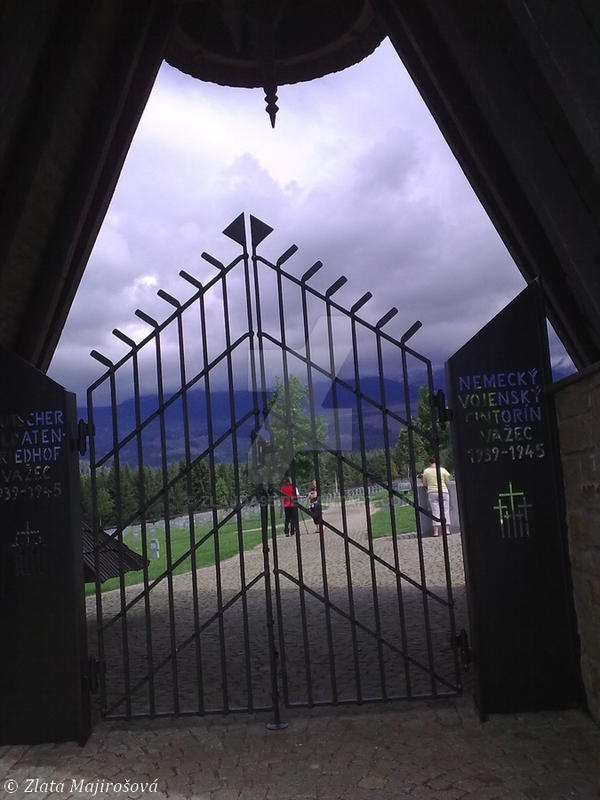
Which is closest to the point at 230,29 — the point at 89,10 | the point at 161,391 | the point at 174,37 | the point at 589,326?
the point at 174,37

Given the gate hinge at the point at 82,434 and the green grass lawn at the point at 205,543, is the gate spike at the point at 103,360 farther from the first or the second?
the green grass lawn at the point at 205,543

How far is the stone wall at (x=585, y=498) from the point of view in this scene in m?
3.64

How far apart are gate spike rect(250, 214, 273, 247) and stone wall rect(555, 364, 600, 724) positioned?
2221 millimetres

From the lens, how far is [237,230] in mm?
4516

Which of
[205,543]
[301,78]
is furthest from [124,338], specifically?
[205,543]

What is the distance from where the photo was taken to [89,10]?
416cm

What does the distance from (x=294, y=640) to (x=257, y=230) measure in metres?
3.98

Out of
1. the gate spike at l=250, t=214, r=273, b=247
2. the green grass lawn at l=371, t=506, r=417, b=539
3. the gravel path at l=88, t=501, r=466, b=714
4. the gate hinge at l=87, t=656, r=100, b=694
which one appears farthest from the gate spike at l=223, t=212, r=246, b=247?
the green grass lawn at l=371, t=506, r=417, b=539

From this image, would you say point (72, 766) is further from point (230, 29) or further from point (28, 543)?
point (230, 29)

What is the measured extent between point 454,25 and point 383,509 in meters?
20.5

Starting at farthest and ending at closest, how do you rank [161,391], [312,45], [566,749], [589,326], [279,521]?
[279,521], [312,45], [161,391], [589,326], [566,749]

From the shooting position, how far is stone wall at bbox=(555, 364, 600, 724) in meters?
3.64

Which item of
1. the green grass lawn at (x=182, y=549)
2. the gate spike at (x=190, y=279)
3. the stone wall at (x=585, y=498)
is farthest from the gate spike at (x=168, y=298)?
the green grass lawn at (x=182, y=549)

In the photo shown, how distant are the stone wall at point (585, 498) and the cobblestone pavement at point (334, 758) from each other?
44 centimetres
